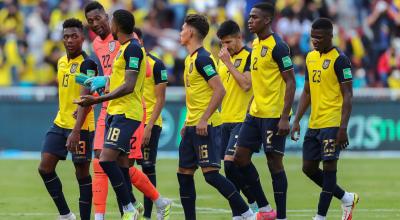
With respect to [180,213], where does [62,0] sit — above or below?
above

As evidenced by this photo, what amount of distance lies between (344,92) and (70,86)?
3.37 metres

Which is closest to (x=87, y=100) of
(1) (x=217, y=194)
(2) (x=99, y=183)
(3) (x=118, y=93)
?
(3) (x=118, y=93)

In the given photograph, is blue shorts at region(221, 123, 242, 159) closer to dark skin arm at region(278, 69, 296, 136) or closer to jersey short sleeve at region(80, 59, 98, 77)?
dark skin arm at region(278, 69, 296, 136)

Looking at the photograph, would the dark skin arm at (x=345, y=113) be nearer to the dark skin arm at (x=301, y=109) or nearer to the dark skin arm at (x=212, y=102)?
the dark skin arm at (x=301, y=109)

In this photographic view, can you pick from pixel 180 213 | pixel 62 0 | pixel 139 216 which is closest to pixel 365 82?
pixel 62 0

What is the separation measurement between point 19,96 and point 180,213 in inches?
464

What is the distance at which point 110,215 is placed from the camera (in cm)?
1553

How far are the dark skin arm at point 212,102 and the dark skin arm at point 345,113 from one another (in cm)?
152

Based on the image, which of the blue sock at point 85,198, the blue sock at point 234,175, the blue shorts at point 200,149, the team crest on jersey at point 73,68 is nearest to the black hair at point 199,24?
the blue shorts at point 200,149

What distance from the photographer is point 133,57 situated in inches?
500

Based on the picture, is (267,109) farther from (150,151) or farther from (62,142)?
(62,142)

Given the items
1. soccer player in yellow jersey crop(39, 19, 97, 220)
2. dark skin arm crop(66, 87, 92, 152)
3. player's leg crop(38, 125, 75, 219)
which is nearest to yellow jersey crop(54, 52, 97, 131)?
soccer player in yellow jersey crop(39, 19, 97, 220)

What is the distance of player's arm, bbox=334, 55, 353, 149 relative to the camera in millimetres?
13430

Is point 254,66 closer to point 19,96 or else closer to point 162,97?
point 162,97
